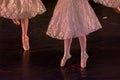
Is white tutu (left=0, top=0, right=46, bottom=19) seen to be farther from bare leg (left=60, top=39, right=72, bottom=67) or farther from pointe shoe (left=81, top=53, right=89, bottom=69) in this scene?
pointe shoe (left=81, top=53, right=89, bottom=69)

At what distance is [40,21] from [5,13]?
317 cm

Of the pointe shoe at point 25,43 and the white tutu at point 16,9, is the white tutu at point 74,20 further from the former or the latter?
the pointe shoe at point 25,43

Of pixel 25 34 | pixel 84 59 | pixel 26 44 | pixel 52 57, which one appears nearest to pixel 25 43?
pixel 26 44

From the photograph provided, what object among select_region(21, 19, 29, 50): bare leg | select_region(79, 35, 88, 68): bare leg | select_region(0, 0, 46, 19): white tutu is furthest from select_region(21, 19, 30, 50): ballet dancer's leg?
select_region(79, 35, 88, 68): bare leg

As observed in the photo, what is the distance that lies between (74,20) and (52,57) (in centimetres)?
103

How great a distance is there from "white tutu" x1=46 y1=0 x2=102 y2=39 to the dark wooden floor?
0.52 m

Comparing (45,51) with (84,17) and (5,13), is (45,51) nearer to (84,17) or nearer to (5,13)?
(5,13)

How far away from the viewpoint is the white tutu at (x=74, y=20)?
5.03 metres

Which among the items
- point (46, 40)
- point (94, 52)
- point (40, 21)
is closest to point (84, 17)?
point (94, 52)

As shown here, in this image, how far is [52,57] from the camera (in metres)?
5.88

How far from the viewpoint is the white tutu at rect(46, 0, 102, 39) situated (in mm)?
5027

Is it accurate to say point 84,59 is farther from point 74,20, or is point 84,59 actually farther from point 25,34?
point 25,34

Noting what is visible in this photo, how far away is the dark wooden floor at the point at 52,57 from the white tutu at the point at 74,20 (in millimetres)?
519

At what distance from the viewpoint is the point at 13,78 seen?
494 centimetres
